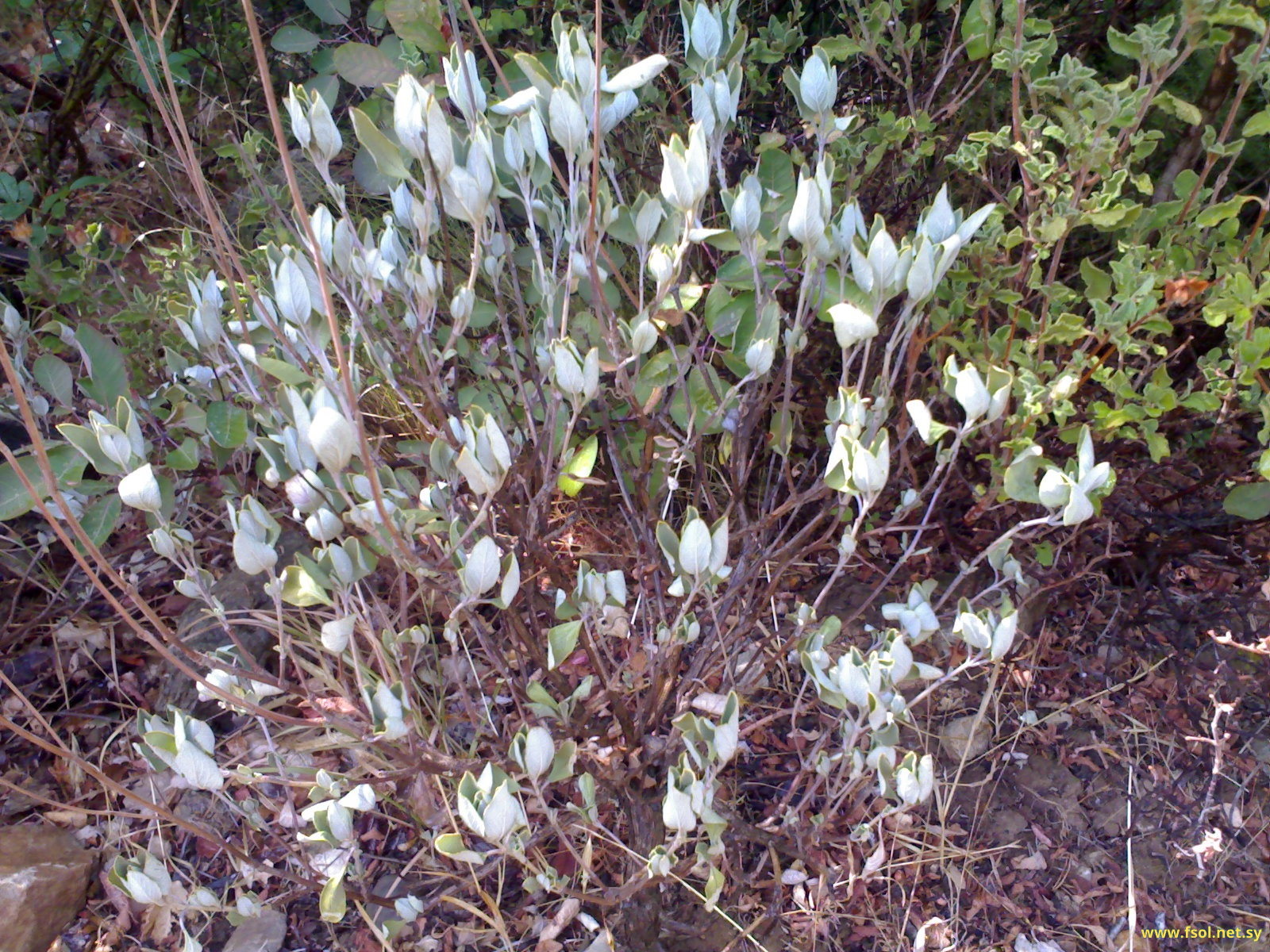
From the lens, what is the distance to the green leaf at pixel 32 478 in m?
1.14

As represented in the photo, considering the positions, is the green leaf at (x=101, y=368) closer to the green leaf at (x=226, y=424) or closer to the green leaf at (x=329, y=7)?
the green leaf at (x=226, y=424)

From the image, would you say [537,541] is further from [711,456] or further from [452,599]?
[711,456]

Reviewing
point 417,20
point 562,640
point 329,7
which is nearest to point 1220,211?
point 562,640

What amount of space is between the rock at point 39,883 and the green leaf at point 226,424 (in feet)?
2.62

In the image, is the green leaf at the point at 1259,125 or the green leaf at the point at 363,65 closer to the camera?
the green leaf at the point at 1259,125

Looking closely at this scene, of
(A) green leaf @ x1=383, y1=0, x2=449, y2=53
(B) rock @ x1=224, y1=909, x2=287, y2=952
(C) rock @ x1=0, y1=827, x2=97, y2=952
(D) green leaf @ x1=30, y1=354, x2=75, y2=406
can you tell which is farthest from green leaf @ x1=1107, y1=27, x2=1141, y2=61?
(C) rock @ x1=0, y1=827, x2=97, y2=952

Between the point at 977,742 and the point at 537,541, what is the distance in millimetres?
925

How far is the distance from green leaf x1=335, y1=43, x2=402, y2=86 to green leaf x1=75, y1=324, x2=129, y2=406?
62cm

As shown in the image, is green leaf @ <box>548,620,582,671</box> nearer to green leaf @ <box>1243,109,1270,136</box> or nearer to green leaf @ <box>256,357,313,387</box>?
green leaf @ <box>256,357,313,387</box>

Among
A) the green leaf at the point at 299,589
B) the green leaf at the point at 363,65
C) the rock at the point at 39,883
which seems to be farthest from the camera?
the green leaf at the point at 363,65

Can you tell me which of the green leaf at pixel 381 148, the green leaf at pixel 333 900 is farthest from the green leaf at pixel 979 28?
the green leaf at pixel 333 900

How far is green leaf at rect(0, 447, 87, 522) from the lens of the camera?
3.75 feet

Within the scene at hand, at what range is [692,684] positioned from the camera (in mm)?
1409

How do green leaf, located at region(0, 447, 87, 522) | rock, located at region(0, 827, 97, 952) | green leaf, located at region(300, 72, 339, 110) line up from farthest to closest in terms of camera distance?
green leaf, located at region(300, 72, 339, 110) < rock, located at region(0, 827, 97, 952) < green leaf, located at region(0, 447, 87, 522)
